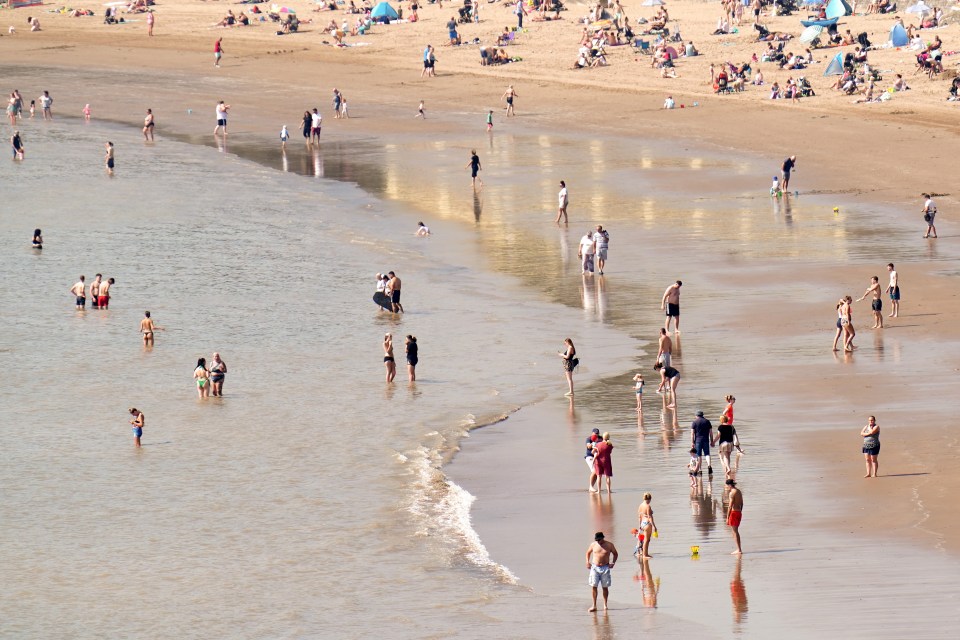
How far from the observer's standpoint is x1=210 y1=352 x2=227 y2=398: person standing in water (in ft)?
98.4

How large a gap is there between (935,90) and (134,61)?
1517 inches

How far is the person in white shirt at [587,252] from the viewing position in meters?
38.8

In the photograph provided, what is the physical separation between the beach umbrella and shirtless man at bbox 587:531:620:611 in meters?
48.5

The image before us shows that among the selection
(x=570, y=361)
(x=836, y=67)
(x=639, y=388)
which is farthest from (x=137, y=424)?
(x=836, y=67)

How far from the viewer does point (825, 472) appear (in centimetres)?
2388

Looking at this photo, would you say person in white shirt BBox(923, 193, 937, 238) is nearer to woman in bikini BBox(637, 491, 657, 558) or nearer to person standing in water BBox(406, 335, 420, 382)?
person standing in water BBox(406, 335, 420, 382)

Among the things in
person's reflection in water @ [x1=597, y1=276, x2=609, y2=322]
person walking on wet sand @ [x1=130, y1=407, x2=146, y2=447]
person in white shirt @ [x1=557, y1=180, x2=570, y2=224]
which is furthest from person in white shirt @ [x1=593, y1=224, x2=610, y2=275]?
person walking on wet sand @ [x1=130, y1=407, x2=146, y2=447]

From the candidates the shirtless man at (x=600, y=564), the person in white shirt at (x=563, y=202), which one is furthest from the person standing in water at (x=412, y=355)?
the person in white shirt at (x=563, y=202)

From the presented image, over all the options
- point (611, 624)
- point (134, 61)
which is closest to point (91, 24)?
point (134, 61)

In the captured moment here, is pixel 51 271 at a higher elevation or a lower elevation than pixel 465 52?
lower

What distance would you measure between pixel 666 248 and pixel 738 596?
23.0 meters

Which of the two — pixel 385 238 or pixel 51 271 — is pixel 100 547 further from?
pixel 385 238

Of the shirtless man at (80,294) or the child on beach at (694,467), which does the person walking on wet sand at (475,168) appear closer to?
the shirtless man at (80,294)

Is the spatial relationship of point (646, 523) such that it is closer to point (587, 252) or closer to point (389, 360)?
point (389, 360)
